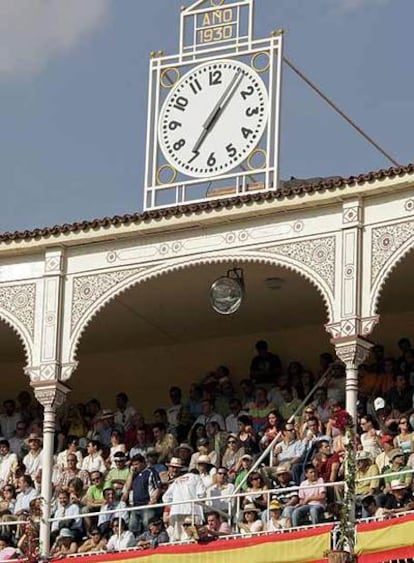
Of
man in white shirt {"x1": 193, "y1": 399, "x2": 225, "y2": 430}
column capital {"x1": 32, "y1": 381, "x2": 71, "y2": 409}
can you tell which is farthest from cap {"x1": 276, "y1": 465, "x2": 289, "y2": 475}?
→ column capital {"x1": 32, "y1": 381, "x2": 71, "y2": 409}

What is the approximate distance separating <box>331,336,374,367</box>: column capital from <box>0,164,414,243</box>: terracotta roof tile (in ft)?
6.26

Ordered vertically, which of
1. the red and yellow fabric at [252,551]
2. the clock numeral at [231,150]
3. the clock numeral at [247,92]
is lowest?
the red and yellow fabric at [252,551]

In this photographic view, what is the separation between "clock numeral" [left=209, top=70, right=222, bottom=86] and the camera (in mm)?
35531

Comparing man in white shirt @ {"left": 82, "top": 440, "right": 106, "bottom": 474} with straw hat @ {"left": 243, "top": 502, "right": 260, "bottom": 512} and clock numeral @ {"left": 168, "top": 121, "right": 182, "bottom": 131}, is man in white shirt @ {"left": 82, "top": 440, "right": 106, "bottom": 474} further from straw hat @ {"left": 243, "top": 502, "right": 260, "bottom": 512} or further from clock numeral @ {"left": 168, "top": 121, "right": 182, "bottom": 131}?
clock numeral @ {"left": 168, "top": 121, "right": 182, "bottom": 131}

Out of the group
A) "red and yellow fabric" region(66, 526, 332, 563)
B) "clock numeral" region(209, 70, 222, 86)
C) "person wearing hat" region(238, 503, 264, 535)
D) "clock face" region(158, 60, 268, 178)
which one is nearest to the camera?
"red and yellow fabric" region(66, 526, 332, 563)

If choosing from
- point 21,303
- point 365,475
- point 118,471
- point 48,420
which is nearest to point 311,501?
point 365,475

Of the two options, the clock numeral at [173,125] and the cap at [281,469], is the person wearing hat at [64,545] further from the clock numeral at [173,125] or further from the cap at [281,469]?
the clock numeral at [173,125]

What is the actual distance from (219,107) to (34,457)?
17.5ft

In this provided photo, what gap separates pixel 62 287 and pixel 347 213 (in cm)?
420

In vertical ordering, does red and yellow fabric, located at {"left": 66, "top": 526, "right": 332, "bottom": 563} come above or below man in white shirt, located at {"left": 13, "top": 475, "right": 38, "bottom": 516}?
below

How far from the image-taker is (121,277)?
34.9 meters

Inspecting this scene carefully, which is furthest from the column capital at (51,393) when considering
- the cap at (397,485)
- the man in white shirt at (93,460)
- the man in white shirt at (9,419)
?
the cap at (397,485)

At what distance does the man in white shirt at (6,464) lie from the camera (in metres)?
36.0

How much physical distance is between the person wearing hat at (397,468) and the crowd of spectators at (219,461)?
0.02 metres
